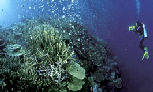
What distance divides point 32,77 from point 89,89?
7.39 ft

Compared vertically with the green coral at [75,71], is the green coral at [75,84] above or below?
below

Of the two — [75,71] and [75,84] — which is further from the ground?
[75,71]

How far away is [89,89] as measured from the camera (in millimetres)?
4844

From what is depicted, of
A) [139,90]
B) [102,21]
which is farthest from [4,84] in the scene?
[102,21]

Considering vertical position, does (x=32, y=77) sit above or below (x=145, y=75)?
above

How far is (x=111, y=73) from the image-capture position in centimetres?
810

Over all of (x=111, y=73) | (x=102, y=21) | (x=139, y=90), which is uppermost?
(x=102, y=21)

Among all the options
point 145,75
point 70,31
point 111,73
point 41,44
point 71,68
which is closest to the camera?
point 71,68

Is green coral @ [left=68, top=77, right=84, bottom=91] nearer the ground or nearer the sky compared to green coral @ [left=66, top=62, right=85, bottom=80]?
nearer the ground

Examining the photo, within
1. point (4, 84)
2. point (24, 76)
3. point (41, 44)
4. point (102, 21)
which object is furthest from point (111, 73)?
point (102, 21)

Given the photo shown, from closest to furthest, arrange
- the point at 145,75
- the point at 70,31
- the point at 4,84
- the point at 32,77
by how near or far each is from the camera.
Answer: the point at 4,84 → the point at 32,77 → the point at 70,31 → the point at 145,75

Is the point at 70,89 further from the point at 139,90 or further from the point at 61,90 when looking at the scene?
the point at 139,90

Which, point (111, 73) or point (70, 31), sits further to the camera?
point (70, 31)

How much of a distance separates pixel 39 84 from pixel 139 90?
28.9 ft
